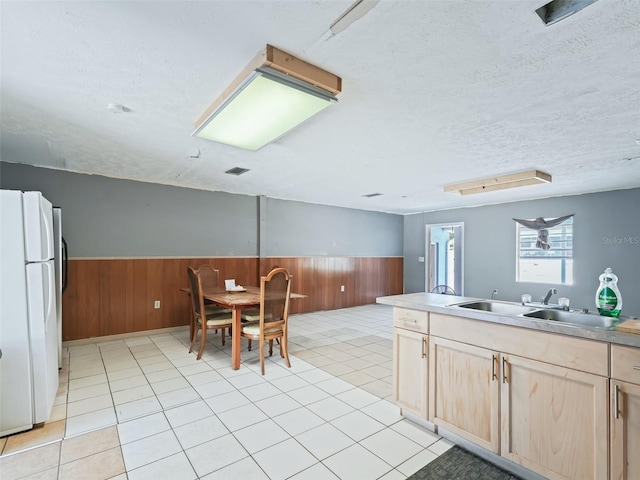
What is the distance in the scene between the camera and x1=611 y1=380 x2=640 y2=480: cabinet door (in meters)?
1.41

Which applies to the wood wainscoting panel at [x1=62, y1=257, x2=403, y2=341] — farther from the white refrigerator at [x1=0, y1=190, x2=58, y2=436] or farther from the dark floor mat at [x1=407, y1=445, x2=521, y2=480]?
the dark floor mat at [x1=407, y1=445, x2=521, y2=480]

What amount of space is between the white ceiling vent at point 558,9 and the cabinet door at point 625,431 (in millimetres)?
1640

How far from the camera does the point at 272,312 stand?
3.49 m

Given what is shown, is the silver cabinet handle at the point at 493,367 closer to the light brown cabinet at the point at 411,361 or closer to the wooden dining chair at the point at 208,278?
the light brown cabinet at the point at 411,361

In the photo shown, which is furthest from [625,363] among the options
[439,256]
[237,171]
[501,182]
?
[439,256]

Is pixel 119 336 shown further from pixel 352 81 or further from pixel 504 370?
pixel 504 370

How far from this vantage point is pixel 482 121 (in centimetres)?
252

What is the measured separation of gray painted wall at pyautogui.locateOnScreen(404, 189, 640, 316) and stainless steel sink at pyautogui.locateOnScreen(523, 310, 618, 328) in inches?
164

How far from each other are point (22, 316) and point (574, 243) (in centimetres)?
713

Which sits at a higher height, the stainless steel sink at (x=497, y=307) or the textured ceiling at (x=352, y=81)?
the textured ceiling at (x=352, y=81)

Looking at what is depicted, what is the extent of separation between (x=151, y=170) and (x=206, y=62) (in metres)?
2.90

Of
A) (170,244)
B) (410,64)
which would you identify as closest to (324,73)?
(410,64)

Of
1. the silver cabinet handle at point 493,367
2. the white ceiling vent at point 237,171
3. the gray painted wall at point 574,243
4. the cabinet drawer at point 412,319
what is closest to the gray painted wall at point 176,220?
the white ceiling vent at point 237,171

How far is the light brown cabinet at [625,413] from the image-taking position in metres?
1.41
